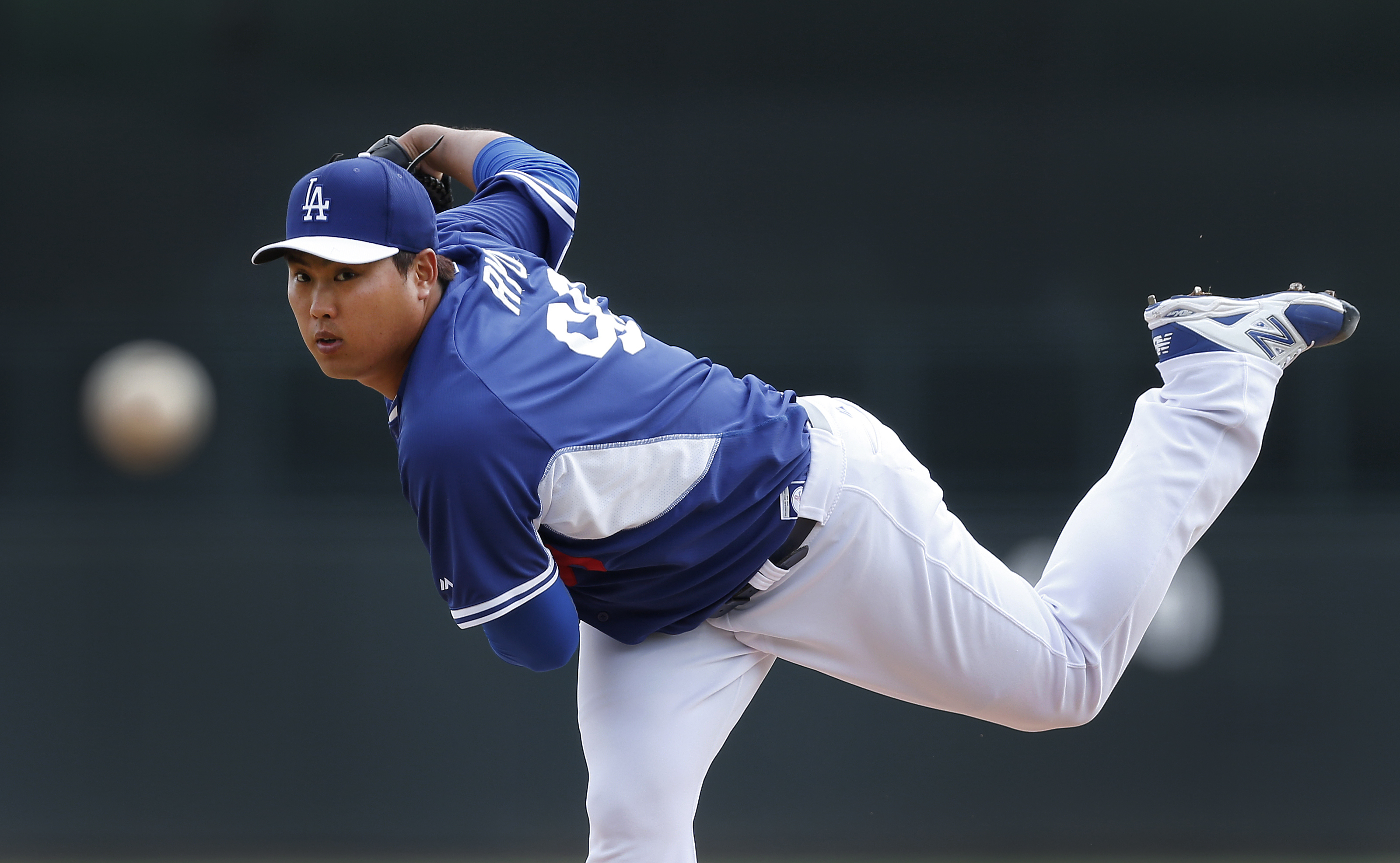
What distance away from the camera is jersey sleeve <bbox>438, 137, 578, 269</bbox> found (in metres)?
2.26

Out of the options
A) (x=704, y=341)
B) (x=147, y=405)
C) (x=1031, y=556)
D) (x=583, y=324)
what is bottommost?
(x=1031, y=556)

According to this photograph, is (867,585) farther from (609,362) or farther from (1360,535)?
(1360,535)

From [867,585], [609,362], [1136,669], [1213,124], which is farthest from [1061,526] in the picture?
[609,362]

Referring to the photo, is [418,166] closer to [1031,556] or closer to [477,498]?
[477,498]

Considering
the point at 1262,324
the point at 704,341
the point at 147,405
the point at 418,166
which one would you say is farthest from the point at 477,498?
the point at 147,405

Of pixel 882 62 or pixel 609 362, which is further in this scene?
pixel 882 62

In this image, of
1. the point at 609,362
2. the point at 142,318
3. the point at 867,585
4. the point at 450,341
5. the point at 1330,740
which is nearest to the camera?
the point at 450,341

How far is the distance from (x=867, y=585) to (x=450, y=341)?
78cm

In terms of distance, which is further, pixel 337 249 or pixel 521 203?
pixel 521 203

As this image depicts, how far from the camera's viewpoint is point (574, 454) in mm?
1813

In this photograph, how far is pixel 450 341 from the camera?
181cm

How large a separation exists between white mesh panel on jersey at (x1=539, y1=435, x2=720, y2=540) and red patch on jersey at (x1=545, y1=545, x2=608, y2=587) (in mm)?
62

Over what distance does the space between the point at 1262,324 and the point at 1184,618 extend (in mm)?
1921

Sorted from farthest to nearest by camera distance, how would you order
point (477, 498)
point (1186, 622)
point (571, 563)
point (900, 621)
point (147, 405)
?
point (147, 405)
point (1186, 622)
point (900, 621)
point (571, 563)
point (477, 498)
